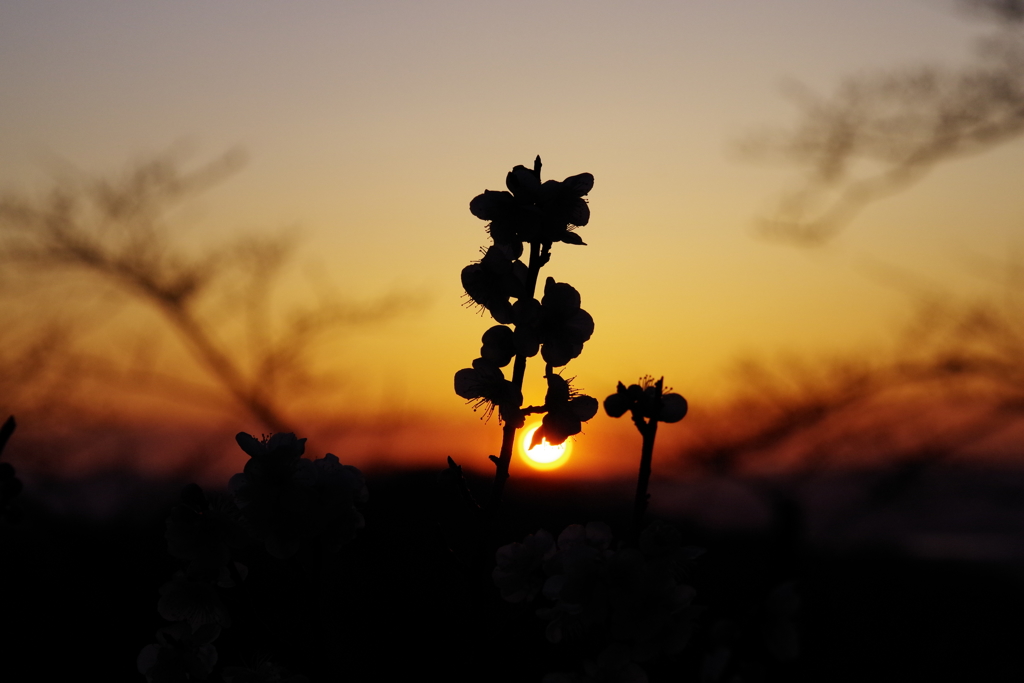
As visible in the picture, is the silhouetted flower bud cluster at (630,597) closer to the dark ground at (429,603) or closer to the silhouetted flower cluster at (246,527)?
the dark ground at (429,603)

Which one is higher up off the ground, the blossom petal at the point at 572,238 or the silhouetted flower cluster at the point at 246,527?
the blossom petal at the point at 572,238

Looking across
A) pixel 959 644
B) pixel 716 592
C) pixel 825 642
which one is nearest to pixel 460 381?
pixel 716 592

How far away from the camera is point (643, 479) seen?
3.75 ft

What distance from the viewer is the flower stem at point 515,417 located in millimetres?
1292

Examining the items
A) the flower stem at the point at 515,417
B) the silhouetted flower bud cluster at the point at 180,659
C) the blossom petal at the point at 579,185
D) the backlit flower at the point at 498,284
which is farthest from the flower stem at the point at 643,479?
the silhouetted flower bud cluster at the point at 180,659

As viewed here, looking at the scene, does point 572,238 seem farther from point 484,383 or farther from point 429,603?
point 429,603

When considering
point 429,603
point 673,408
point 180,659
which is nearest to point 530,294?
point 673,408

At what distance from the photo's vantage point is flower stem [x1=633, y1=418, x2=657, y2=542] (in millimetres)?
1146

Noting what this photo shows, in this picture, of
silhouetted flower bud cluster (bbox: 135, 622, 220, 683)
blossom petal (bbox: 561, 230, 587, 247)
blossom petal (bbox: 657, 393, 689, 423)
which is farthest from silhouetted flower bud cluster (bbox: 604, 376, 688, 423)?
silhouetted flower bud cluster (bbox: 135, 622, 220, 683)

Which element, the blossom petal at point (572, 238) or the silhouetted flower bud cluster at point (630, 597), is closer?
the silhouetted flower bud cluster at point (630, 597)

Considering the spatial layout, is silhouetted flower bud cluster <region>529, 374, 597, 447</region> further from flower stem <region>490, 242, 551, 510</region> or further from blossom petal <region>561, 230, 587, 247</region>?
blossom petal <region>561, 230, 587, 247</region>

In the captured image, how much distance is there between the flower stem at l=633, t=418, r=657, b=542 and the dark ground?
0.66ft

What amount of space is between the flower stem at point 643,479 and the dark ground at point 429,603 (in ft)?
0.66

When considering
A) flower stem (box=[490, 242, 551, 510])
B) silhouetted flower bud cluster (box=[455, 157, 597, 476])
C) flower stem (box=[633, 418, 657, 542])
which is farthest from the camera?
silhouetted flower bud cluster (box=[455, 157, 597, 476])
